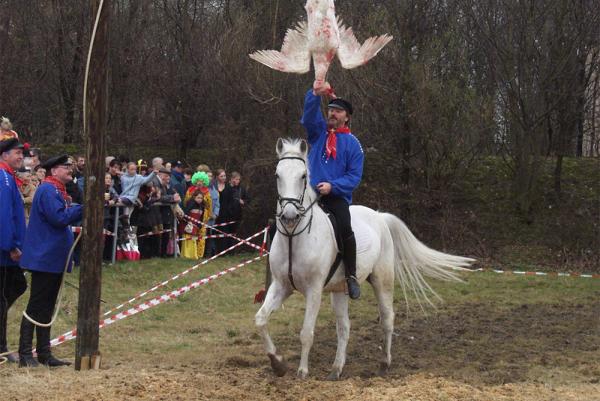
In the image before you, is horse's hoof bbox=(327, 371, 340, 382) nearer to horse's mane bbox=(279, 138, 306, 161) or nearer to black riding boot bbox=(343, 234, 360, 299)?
black riding boot bbox=(343, 234, 360, 299)

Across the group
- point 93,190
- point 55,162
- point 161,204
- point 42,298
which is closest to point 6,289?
point 42,298

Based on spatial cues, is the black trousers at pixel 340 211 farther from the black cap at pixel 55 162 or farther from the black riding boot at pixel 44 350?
the black riding boot at pixel 44 350

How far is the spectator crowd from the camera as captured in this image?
14.6m

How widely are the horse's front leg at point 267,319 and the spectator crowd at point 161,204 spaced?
6339 mm

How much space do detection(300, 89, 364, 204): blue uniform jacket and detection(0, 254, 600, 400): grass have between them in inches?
76.3

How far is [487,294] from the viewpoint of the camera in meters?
14.5

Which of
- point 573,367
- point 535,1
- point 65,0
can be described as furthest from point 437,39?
point 573,367

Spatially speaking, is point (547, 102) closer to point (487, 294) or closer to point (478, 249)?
point (478, 249)

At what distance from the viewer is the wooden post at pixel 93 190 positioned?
7.80 m

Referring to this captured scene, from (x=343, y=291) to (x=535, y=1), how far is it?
14.4 m

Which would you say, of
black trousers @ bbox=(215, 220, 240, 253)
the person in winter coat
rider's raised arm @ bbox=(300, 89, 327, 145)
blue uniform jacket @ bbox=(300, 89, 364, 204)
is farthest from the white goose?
black trousers @ bbox=(215, 220, 240, 253)

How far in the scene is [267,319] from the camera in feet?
24.9

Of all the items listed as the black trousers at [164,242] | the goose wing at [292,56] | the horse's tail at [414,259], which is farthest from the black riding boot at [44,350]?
the black trousers at [164,242]

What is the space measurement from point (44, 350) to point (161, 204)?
301 inches
